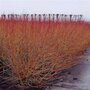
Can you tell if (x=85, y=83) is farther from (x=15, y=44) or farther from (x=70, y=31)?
(x=70, y=31)

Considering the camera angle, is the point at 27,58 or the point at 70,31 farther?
the point at 70,31

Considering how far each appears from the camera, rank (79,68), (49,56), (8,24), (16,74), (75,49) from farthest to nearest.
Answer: (75,49), (79,68), (8,24), (49,56), (16,74)

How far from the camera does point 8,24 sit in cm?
823

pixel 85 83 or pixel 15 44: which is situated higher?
pixel 15 44

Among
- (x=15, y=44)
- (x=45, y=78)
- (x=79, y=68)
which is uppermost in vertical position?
(x=15, y=44)

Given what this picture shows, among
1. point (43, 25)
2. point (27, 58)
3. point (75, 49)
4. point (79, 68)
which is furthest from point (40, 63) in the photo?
point (75, 49)

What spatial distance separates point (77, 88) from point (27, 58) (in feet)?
3.78

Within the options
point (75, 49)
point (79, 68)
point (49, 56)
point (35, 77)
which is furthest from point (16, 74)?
point (75, 49)

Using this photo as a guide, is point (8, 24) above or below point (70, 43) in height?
above

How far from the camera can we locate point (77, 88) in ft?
24.3

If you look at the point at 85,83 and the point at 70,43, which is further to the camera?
the point at 70,43

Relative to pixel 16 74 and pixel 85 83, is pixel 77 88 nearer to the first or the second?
pixel 85 83

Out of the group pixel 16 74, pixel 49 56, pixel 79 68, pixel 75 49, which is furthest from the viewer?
pixel 75 49

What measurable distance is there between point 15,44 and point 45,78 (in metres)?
0.87
